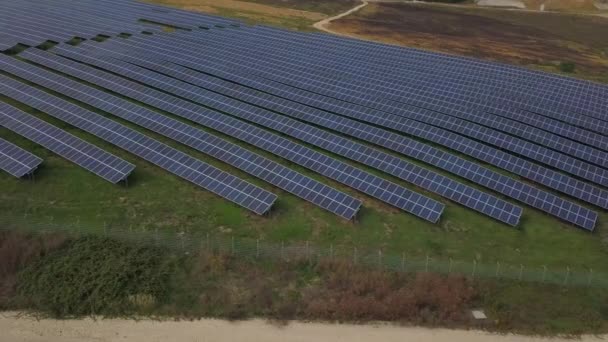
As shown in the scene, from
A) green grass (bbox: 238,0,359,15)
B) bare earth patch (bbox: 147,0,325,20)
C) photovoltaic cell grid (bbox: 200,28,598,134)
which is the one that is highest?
photovoltaic cell grid (bbox: 200,28,598,134)

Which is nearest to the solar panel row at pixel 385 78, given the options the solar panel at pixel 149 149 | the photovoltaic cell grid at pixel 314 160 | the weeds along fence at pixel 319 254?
the photovoltaic cell grid at pixel 314 160

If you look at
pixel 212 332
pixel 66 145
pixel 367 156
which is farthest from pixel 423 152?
pixel 66 145

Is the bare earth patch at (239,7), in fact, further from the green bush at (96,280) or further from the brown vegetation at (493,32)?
the green bush at (96,280)

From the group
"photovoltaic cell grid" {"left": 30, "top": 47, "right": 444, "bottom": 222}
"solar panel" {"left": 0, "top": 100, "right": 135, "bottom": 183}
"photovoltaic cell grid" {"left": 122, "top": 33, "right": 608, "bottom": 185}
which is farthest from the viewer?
"photovoltaic cell grid" {"left": 122, "top": 33, "right": 608, "bottom": 185}

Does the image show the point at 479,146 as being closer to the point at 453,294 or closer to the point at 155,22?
the point at 453,294

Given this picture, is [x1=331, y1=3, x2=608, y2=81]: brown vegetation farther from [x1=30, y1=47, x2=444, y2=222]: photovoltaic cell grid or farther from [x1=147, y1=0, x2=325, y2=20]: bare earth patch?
[x1=30, y1=47, x2=444, y2=222]: photovoltaic cell grid

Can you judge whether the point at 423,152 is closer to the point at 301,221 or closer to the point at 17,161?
the point at 301,221

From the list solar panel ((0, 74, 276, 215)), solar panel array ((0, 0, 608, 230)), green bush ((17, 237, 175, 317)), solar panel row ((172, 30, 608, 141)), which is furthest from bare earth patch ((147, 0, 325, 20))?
green bush ((17, 237, 175, 317))
